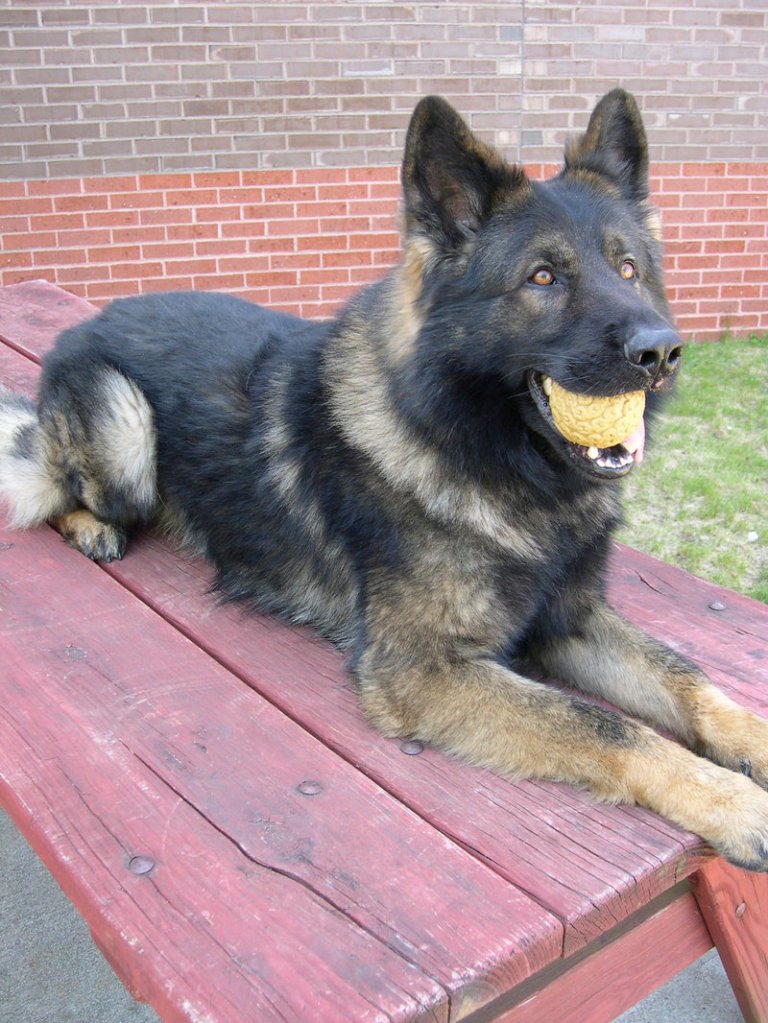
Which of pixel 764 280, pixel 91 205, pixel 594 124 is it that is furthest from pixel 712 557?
pixel 91 205

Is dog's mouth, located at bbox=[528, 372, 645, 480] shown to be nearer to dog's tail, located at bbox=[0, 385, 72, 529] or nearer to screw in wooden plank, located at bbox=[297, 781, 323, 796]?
screw in wooden plank, located at bbox=[297, 781, 323, 796]

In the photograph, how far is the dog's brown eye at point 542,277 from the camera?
2.16 metres

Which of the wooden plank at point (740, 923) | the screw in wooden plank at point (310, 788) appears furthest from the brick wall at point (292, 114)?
the wooden plank at point (740, 923)

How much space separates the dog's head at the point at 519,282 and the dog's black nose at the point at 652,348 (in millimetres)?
36

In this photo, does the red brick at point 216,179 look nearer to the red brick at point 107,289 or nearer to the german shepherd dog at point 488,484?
the red brick at point 107,289

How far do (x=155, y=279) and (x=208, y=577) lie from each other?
3.66 meters

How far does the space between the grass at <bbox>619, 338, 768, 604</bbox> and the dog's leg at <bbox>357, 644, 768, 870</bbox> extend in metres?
1.86

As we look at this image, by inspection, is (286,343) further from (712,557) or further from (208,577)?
(712,557)

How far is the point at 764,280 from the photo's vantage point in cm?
699

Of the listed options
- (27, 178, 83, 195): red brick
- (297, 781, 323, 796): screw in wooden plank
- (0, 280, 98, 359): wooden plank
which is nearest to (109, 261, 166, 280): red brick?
(27, 178, 83, 195): red brick

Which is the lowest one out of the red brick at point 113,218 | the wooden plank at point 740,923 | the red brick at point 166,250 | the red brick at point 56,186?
the wooden plank at point 740,923

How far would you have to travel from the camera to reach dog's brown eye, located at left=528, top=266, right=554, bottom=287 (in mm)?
2160

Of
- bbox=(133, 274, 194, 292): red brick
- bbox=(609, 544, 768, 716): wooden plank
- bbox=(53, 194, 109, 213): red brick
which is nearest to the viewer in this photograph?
bbox=(609, 544, 768, 716): wooden plank

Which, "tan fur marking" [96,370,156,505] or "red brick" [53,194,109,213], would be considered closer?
"tan fur marking" [96,370,156,505]
